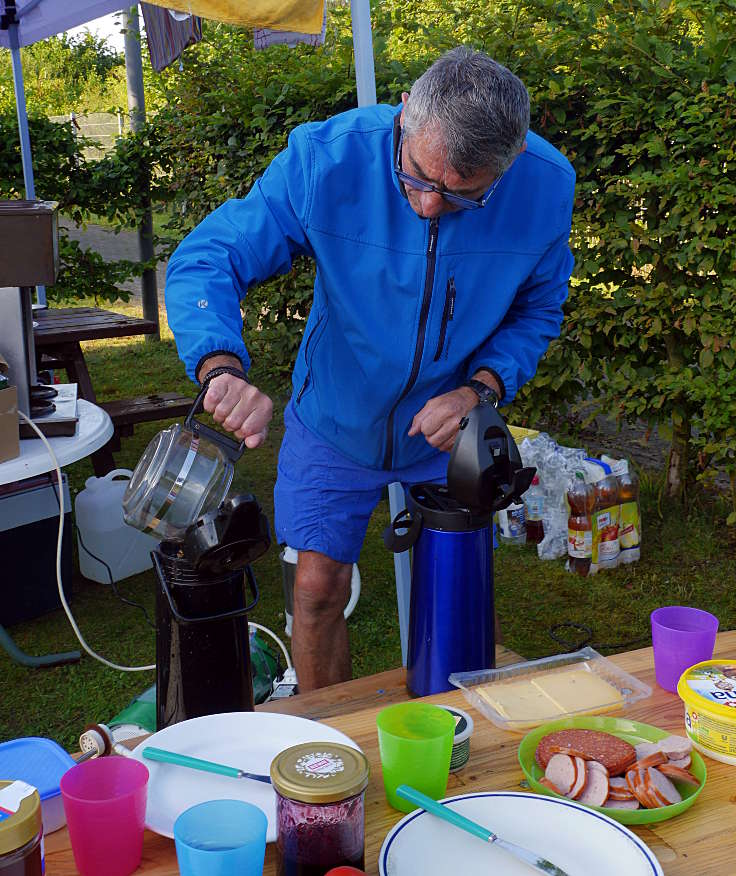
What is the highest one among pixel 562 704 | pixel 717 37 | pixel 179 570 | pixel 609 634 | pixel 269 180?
pixel 717 37

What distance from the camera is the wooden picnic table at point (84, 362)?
4.80m

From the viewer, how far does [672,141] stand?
3.94m

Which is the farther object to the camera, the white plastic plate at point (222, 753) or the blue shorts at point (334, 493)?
the blue shorts at point (334, 493)

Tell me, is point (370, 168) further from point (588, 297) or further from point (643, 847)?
point (588, 297)

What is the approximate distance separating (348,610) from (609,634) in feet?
3.46

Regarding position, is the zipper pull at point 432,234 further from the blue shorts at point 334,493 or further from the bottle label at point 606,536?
the bottle label at point 606,536

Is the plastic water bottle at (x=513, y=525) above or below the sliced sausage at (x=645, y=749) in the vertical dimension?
below

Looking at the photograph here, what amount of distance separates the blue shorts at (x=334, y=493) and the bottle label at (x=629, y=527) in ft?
6.18

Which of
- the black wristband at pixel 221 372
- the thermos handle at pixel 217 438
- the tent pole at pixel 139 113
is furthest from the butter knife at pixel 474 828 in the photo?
the tent pole at pixel 139 113

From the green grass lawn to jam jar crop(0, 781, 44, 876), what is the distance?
6.96 ft

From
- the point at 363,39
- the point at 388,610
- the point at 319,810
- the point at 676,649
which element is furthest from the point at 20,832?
the point at 388,610

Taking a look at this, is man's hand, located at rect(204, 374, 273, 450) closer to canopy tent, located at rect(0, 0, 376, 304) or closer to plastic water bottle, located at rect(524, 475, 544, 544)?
plastic water bottle, located at rect(524, 475, 544, 544)

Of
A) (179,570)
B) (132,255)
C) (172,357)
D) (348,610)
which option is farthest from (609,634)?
(132,255)

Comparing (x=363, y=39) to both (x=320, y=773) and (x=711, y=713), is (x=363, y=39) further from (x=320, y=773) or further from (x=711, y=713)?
(x=320, y=773)
